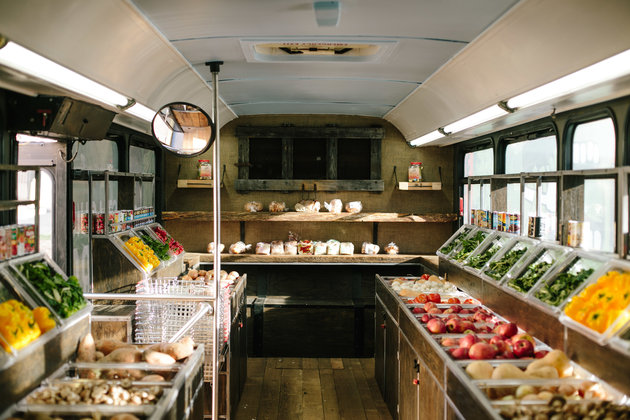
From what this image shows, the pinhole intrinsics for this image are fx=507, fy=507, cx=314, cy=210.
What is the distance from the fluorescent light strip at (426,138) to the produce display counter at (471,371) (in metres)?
2.12

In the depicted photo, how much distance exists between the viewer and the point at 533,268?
154 inches

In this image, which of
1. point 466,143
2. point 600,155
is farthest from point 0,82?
point 466,143

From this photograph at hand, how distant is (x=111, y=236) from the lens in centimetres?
488

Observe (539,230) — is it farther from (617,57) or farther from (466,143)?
(466,143)

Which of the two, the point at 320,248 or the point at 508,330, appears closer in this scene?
the point at 508,330

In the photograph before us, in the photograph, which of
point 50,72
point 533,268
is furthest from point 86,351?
point 533,268

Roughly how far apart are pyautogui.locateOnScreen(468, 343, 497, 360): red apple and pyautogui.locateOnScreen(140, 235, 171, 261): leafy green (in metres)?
3.78

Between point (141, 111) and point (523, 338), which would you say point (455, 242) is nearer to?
point (523, 338)

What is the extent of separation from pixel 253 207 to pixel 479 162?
323cm

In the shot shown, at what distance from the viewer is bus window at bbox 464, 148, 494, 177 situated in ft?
21.3

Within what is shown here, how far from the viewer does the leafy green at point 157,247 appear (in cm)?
576

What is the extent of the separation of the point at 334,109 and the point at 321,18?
13.0 ft

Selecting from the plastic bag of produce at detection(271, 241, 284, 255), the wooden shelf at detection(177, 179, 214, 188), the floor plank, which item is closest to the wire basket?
the floor plank

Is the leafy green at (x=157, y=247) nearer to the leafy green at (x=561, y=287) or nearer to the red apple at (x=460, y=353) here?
the red apple at (x=460, y=353)
